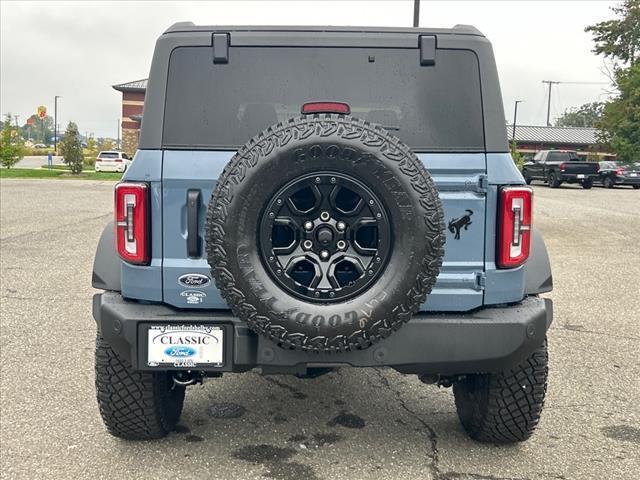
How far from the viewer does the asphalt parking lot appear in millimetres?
3072

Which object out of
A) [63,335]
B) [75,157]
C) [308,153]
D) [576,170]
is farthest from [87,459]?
[75,157]

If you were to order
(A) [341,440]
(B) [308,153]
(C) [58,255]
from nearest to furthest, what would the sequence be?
(B) [308,153]
(A) [341,440]
(C) [58,255]

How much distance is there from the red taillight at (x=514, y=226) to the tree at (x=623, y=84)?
3187 centimetres

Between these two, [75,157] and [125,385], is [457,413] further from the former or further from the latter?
[75,157]

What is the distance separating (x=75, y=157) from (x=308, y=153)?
36.1 meters

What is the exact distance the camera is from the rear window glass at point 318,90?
2.94 meters

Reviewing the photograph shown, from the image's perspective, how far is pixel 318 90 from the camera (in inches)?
118

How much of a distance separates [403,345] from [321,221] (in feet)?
2.08

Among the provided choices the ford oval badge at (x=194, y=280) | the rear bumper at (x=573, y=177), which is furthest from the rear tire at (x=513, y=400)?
the rear bumper at (x=573, y=177)

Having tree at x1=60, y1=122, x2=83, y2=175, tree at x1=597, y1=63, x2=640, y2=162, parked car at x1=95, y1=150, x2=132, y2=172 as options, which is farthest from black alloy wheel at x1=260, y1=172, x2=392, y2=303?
parked car at x1=95, y1=150, x2=132, y2=172

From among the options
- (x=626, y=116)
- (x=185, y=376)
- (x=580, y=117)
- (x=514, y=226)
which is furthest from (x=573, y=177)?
(x=580, y=117)

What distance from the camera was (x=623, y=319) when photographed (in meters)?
6.16

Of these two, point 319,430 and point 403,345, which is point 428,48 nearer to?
point 403,345

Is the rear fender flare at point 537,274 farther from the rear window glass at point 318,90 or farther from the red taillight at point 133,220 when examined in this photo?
the red taillight at point 133,220
